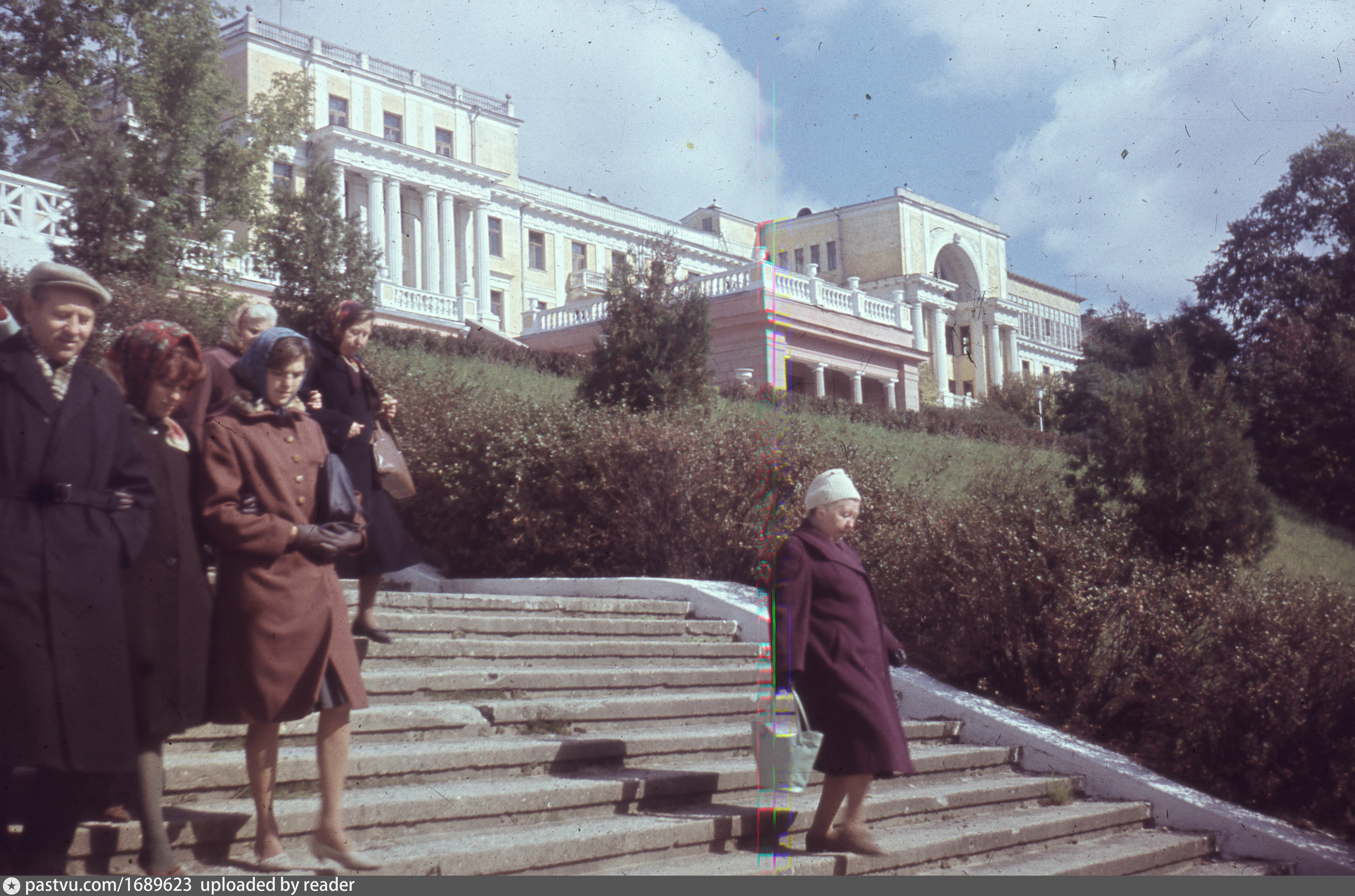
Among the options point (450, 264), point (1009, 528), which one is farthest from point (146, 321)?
point (450, 264)

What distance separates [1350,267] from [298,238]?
22.5 meters

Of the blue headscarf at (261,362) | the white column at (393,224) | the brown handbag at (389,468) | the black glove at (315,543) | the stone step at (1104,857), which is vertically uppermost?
the white column at (393,224)

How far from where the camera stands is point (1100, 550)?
343 inches

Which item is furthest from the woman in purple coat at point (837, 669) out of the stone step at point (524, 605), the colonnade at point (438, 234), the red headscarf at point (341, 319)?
the colonnade at point (438, 234)

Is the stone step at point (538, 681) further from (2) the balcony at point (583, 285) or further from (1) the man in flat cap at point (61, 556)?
(2) the balcony at point (583, 285)

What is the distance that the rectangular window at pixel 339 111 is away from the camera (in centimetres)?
4103

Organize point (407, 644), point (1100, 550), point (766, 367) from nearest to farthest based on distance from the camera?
point (407, 644) < point (1100, 550) < point (766, 367)

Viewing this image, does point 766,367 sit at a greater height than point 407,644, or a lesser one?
greater

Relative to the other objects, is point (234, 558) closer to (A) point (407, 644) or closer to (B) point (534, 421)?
(A) point (407, 644)

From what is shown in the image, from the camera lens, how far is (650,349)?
13.4 metres

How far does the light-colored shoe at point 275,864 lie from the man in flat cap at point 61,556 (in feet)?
1.94

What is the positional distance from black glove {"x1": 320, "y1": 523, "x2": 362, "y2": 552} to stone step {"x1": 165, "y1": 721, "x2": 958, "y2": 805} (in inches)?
44.2

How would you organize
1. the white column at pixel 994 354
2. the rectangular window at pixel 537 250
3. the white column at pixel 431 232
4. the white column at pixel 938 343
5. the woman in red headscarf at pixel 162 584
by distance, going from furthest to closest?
the white column at pixel 994 354, the white column at pixel 938 343, the rectangular window at pixel 537 250, the white column at pixel 431 232, the woman in red headscarf at pixel 162 584

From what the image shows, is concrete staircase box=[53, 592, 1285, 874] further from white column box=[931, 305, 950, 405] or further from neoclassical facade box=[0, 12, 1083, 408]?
white column box=[931, 305, 950, 405]
